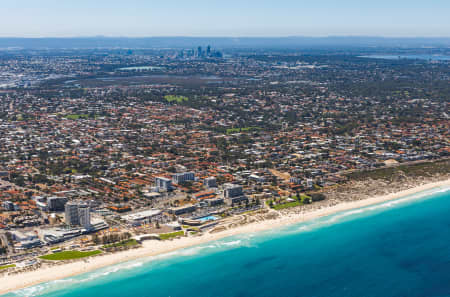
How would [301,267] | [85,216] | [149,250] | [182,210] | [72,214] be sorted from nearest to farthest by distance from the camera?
[301,267] < [149,250] < [85,216] < [72,214] < [182,210]

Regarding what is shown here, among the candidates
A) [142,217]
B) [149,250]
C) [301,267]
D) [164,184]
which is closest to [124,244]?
[149,250]

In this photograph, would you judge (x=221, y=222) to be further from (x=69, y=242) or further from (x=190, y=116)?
(x=190, y=116)

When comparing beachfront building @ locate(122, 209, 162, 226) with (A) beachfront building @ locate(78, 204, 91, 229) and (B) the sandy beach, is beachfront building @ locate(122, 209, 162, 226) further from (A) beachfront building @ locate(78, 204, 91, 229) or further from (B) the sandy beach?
(B) the sandy beach

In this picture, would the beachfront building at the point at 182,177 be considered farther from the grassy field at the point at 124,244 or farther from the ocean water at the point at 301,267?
the grassy field at the point at 124,244

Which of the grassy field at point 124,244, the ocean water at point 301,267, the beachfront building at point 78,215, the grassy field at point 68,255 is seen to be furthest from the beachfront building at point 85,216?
the ocean water at point 301,267

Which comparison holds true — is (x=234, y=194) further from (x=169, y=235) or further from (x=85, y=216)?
(x=85, y=216)

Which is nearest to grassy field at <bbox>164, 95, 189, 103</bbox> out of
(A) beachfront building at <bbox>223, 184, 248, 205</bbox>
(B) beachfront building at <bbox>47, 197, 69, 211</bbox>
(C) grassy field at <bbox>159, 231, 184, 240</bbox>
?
(A) beachfront building at <bbox>223, 184, 248, 205</bbox>
